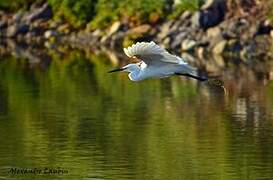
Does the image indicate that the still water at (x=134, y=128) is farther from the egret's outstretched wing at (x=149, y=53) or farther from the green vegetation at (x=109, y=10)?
the green vegetation at (x=109, y=10)

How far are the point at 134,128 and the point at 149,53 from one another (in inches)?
189

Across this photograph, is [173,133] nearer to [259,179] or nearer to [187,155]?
[187,155]

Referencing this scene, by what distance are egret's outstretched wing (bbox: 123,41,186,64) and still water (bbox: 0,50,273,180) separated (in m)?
1.69

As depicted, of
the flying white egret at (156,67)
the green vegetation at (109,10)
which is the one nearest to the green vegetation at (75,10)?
the green vegetation at (109,10)

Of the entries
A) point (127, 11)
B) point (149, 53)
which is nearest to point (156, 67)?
point (149, 53)

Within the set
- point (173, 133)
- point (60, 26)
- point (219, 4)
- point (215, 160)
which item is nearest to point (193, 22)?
point (219, 4)

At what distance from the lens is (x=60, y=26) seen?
59906 mm

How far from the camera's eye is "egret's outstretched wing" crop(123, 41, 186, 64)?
20094mm

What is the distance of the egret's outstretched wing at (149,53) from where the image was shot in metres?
20.1

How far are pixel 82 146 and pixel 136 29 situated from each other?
32.8 metres

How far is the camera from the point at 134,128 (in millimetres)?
25141

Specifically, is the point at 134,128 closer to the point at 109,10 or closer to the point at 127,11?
the point at 127,11

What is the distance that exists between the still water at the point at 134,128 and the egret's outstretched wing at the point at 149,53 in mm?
1694

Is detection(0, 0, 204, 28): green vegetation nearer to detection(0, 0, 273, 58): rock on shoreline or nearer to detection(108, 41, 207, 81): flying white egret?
detection(0, 0, 273, 58): rock on shoreline
